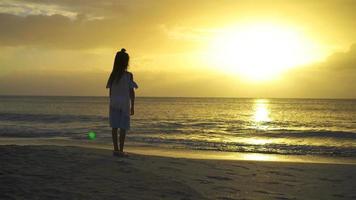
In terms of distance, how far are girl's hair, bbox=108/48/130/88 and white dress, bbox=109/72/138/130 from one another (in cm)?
8

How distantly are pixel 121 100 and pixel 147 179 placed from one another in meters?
2.43

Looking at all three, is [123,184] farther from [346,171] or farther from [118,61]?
[346,171]

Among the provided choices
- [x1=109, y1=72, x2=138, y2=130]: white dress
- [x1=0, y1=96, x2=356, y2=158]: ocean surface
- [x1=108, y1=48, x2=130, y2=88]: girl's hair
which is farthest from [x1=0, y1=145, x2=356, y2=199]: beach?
[x1=0, y1=96, x2=356, y2=158]: ocean surface

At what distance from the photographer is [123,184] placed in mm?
6281

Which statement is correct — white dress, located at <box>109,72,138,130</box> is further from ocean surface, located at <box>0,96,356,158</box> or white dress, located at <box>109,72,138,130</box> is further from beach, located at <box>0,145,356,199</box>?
ocean surface, located at <box>0,96,356,158</box>

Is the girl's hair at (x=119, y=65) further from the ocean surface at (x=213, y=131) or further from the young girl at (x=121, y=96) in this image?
the ocean surface at (x=213, y=131)

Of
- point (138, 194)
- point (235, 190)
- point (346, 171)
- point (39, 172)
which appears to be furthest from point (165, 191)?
point (346, 171)

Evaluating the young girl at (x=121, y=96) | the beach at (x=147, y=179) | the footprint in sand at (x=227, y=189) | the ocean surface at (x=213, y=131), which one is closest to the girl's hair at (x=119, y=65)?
the young girl at (x=121, y=96)

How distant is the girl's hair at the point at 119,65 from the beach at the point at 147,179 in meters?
1.69

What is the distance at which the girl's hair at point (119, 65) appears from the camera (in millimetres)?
8467

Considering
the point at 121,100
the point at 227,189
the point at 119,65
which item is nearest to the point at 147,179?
the point at 227,189

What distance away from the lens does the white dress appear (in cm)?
866

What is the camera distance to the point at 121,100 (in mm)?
8664

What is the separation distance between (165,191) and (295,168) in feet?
15.9
